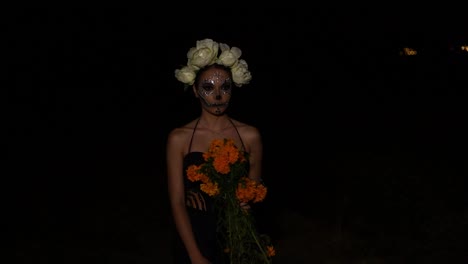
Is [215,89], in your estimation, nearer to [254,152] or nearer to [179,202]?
[254,152]

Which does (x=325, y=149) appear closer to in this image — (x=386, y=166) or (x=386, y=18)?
(x=386, y=166)

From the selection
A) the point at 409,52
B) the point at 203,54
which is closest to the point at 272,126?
the point at 203,54

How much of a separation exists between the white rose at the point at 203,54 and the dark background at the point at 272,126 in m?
1.34

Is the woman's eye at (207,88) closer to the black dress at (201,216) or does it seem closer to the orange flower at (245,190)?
the black dress at (201,216)

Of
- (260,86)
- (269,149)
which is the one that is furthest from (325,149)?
(260,86)

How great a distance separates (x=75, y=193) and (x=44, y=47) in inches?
399

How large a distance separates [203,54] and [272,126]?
9.93 metres

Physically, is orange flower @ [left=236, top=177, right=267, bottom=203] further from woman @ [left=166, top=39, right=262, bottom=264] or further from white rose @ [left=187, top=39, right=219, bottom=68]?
white rose @ [left=187, top=39, right=219, bottom=68]

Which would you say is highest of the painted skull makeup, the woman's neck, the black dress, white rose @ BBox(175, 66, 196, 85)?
white rose @ BBox(175, 66, 196, 85)

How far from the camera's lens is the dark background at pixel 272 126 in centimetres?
581

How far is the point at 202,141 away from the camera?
2893 millimetres

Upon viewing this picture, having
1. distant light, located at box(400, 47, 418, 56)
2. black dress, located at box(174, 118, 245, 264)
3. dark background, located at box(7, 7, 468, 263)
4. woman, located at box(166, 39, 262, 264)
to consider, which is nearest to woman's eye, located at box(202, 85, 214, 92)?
woman, located at box(166, 39, 262, 264)

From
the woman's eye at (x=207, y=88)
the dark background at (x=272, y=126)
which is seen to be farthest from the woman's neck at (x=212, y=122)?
the dark background at (x=272, y=126)

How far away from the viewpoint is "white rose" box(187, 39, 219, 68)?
2.79m
